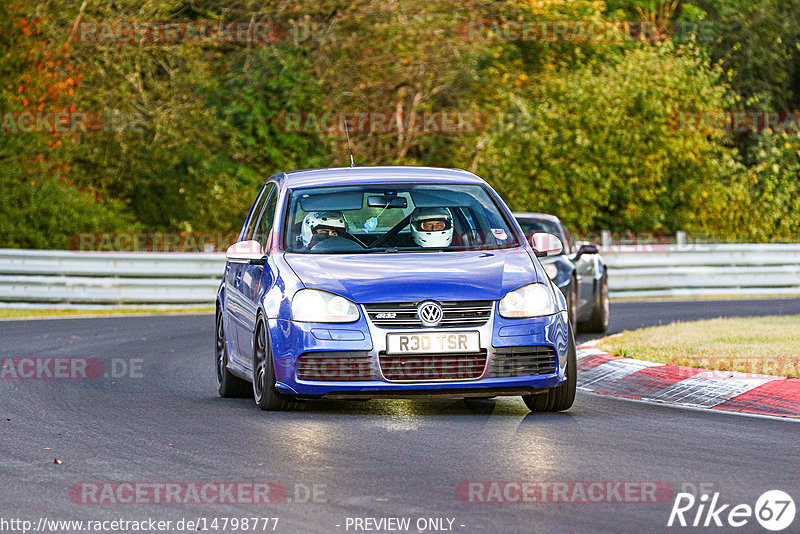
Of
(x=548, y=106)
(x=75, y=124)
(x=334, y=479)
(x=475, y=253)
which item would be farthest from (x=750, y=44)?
(x=334, y=479)

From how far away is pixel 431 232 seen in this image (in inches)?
420

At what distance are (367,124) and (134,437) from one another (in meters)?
27.2

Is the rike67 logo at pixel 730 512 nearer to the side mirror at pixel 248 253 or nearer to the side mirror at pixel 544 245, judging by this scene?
the side mirror at pixel 544 245

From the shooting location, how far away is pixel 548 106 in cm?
3403

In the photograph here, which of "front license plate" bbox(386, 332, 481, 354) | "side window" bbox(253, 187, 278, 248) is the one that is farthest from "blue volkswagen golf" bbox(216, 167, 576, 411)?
"side window" bbox(253, 187, 278, 248)

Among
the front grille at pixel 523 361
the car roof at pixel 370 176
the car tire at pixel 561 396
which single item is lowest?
the car tire at pixel 561 396

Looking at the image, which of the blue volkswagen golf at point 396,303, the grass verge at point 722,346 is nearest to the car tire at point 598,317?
the grass verge at point 722,346

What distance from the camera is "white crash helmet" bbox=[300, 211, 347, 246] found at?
10.6 m

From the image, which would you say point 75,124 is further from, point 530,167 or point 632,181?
point 632,181

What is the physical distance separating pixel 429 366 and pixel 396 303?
440 millimetres

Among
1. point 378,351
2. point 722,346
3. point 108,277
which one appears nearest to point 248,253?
point 378,351

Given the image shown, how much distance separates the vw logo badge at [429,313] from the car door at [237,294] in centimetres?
168

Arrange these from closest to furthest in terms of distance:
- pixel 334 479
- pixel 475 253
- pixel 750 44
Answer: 1. pixel 334 479
2. pixel 475 253
3. pixel 750 44

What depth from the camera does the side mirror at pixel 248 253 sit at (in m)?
10.6
